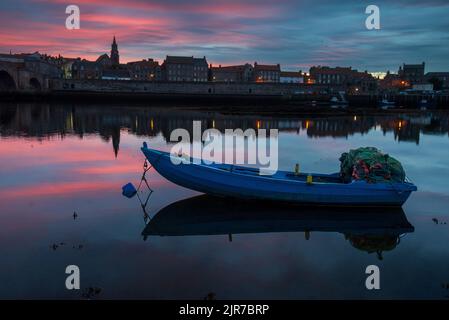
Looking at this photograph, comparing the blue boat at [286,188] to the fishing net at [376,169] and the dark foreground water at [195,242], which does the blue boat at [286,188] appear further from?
the dark foreground water at [195,242]

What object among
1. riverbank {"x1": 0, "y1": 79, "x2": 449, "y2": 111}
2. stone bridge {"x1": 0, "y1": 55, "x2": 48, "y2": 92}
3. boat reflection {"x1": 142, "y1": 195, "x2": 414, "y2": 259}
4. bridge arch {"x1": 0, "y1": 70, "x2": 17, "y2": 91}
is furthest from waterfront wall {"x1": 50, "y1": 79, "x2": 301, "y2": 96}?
boat reflection {"x1": 142, "y1": 195, "x2": 414, "y2": 259}

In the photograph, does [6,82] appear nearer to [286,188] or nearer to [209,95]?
[209,95]

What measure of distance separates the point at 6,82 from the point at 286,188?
98.9m

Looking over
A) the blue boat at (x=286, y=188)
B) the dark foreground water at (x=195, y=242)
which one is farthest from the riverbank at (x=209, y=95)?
the dark foreground water at (x=195, y=242)

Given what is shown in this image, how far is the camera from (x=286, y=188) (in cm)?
1394

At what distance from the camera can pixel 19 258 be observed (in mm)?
9625

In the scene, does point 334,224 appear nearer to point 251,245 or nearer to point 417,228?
point 417,228

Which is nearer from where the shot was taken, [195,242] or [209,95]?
[195,242]

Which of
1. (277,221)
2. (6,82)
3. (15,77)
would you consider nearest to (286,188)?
(277,221)

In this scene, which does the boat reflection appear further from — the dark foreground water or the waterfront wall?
the waterfront wall

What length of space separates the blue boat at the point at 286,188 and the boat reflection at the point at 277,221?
38cm

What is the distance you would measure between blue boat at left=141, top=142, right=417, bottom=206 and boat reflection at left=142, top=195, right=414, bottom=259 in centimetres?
38

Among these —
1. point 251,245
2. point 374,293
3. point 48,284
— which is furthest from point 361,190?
point 48,284

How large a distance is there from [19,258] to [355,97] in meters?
104
